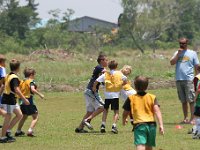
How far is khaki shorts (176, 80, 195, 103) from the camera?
56.4ft

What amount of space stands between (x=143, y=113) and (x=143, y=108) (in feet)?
0.26

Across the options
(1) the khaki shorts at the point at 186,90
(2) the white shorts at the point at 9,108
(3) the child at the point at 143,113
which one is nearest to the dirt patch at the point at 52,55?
(1) the khaki shorts at the point at 186,90

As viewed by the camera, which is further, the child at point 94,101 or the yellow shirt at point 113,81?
the child at point 94,101

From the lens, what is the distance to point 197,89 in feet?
45.6

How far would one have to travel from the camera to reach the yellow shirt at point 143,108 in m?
9.91

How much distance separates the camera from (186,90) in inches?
683

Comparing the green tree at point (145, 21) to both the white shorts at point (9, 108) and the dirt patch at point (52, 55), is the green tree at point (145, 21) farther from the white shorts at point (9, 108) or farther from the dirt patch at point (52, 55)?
the white shorts at point (9, 108)

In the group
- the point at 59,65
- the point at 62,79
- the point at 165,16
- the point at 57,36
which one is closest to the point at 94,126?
→ the point at 62,79

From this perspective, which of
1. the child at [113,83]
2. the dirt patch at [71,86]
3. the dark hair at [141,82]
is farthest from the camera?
the dirt patch at [71,86]

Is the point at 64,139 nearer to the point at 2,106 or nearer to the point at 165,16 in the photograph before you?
the point at 2,106

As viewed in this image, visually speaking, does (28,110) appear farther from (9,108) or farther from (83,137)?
(83,137)

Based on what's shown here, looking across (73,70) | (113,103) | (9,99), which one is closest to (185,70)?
(113,103)

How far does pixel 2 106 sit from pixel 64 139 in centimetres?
155

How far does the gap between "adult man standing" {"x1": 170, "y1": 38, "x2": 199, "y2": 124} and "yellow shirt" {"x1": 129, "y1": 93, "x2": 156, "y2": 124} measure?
7329mm
